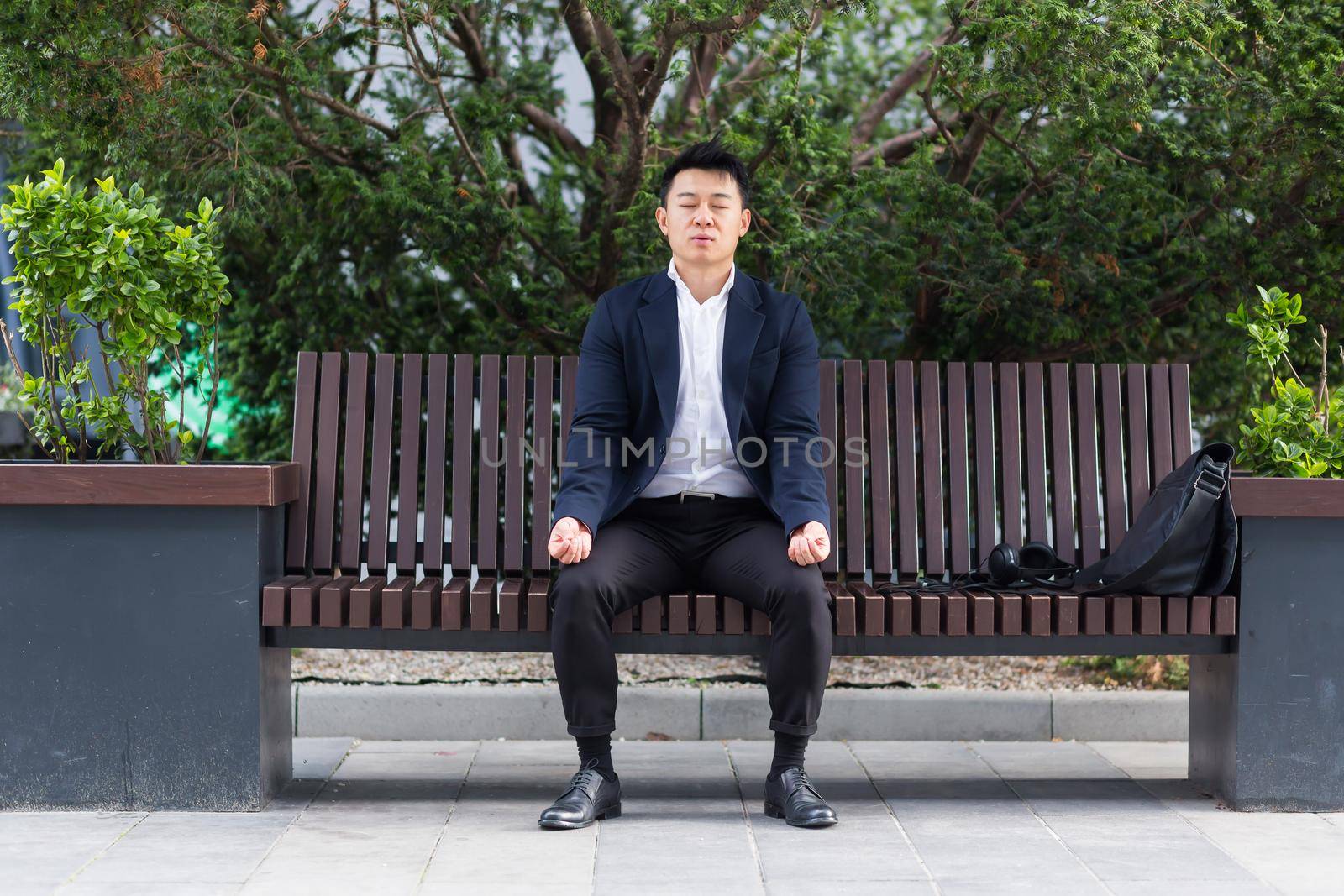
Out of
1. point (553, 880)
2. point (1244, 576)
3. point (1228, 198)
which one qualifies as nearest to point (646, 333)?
point (553, 880)

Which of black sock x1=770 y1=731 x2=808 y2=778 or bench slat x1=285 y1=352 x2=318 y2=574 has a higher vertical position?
bench slat x1=285 y1=352 x2=318 y2=574

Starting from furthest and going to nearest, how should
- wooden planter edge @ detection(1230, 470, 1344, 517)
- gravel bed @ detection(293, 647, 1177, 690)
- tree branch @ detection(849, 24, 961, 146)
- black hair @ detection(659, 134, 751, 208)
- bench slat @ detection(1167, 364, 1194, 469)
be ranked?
tree branch @ detection(849, 24, 961, 146), gravel bed @ detection(293, 647, 1177, 690), bench slat @ detection(1167, 364, 1194, 469), black hair @ detection(659, 134, 751, 208), wooden planter edge @ detection(1230, 470, 1344, 517)

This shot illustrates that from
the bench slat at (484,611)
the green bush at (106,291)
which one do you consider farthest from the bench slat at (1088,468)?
the green bush at (106,291)

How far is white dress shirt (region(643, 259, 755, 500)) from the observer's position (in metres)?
3.86

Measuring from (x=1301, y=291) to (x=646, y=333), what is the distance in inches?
107

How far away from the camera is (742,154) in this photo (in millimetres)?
4801

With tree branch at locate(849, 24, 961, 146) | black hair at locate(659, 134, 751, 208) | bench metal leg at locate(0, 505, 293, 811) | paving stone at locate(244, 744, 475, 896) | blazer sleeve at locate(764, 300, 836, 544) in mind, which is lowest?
paving stone at locate(244, 744, 475, 896)

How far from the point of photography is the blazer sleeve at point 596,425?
3711mm

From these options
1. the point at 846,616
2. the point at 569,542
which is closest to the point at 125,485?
the point at 569,542

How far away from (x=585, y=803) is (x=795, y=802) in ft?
1.91

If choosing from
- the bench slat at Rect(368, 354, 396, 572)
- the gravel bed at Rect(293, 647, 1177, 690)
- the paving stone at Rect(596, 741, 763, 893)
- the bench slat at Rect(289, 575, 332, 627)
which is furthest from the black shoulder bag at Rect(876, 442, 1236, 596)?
the bench slat at Rect(289, 575, 332, 627)

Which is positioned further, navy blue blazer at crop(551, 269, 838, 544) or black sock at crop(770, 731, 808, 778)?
navy blue blazer at crop(551, 269, 838, 544)

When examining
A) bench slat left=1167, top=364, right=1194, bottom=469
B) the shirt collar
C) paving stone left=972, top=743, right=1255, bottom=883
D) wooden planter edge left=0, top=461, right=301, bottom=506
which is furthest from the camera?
bench slat left=1167, top=364, right=1194, bottom=469

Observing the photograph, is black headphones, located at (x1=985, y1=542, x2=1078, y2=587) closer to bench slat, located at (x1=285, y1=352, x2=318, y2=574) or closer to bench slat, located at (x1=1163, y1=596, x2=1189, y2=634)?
bench slat, located at (x1=1163, y1=596, x2=1189, y2=634)
